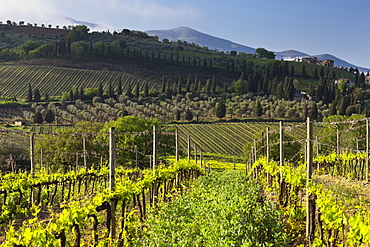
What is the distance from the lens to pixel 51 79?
128 m

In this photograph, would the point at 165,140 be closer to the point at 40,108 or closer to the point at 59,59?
the point at 40,108

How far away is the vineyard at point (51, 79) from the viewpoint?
118 metres

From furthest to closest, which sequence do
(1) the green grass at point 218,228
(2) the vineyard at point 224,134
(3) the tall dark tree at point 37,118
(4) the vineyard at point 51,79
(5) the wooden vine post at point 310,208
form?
1. (4) the vineyard at point 51,79
2. (3) the tall dark tree at point 37,118
3. (2) the vineyard at point 224,134
4. (5) the wooden vine post at point 310,208
5. (1) the green grass at point 218,228

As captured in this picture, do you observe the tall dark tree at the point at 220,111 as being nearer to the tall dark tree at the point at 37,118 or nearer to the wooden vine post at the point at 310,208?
the tall dark tree at the point at 37,118

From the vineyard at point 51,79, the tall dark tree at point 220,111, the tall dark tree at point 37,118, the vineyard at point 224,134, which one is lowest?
the vineyard at point 224,134

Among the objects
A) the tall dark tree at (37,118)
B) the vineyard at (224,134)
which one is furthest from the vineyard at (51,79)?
the vineyard at (224,134)

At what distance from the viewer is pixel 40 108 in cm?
9456

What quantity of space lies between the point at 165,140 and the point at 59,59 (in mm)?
115510

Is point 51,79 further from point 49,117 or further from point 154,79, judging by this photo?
point 49,117

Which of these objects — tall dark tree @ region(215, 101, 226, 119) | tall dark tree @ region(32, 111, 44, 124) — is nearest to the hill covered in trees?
tall dark tree @ region(215, 101, 226, 119)

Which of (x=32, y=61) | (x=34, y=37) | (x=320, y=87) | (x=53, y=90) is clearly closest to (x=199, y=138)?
(x=320, y=87)

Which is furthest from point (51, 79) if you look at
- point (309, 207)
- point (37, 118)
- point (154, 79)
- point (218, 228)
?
point (218, 228)

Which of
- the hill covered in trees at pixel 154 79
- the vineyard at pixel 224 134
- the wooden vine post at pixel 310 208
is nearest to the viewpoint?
the wooden vine post at pixel 310 208

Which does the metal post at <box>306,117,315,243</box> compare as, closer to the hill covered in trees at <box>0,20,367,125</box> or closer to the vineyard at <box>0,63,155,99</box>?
the hill covered in trees at <box>0,20,367,125</box>
